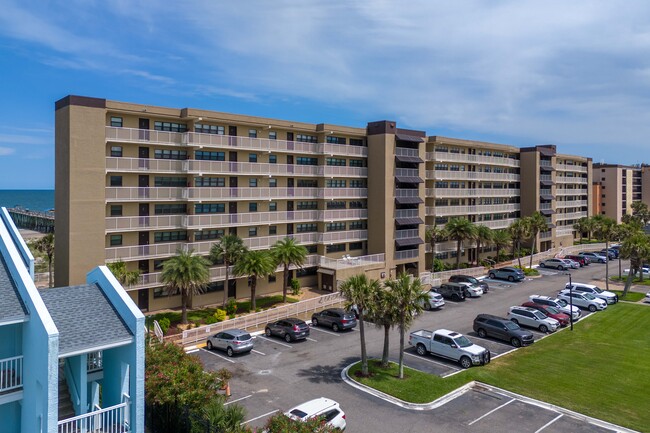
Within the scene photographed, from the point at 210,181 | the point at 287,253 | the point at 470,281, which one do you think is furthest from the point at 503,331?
the point at 210,181

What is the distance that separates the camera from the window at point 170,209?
4131 cm

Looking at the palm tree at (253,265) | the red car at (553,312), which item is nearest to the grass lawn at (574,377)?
the red car at (553,312)

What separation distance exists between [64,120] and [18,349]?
2607cm

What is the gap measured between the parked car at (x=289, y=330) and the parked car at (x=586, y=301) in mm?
27549

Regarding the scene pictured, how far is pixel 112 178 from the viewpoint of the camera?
38.6 meters

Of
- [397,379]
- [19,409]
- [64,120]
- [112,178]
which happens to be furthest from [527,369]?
[64,120]

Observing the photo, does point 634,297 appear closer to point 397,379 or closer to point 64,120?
point 397,379

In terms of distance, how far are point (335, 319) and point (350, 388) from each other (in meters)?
11.6

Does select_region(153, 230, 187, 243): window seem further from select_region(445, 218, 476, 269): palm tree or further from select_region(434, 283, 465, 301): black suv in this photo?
select_region(445, 218, 476, 269): palm tree

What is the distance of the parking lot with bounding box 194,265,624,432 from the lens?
22.6 meters

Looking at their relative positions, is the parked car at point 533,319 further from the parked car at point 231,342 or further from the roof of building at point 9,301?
the roof of building at point 9,301

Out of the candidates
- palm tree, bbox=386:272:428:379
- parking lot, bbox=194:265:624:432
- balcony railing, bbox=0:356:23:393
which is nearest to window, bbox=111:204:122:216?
parking lot, bbox=194:265:624:432

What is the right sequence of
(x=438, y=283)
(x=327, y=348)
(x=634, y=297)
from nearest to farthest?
(x=327, y=348), (x=634, y=297), (x=438, y=283)

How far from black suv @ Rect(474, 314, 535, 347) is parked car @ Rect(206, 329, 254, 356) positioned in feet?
59.1
